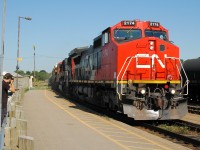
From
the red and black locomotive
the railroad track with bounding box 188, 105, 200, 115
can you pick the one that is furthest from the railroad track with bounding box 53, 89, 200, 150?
the railroad track with bounding box 188, 105, 200, 115

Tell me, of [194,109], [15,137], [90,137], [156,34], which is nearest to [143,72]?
[156,34]

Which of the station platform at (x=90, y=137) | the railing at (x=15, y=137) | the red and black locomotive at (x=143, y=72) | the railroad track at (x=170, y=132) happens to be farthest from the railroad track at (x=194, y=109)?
the railing at (x=15, y=137)

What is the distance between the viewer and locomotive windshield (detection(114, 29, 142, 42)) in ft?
53.3

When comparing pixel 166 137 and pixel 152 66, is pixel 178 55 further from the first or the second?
pixel 166 137

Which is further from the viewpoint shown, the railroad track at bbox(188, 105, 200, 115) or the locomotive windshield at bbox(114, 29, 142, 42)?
the railroad track at bbox(188, 105, 200, 115)

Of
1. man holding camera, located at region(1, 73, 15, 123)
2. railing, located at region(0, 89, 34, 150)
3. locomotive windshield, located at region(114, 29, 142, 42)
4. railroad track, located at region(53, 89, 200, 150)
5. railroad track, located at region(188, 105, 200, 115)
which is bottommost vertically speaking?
railroad track, located at region(53, 89, 200, 150)

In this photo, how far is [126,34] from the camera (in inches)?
647

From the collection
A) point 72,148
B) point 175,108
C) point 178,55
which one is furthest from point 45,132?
point 178,55

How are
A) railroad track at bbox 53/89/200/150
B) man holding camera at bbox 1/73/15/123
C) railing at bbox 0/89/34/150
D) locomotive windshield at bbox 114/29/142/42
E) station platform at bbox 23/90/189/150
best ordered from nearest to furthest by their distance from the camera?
1. railing at bbox 0/89/34/150
2. station platform at bbox 23/90/189/150
3. man holding camera at bbox 1/73/15/123
4. railroad track at bbox 53/89/200/150
5. locomotive windshield at bbox 114/29/142/42

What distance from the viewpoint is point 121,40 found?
16047mm

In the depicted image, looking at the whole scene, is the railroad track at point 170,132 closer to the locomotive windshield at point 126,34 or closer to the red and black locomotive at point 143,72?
the red and black locomotive at point 143,72

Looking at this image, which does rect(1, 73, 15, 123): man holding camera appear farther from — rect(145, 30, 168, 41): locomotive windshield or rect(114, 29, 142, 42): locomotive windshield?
rect(145, 30, 168, 41): locomotive windshield

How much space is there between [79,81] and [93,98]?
5869mm

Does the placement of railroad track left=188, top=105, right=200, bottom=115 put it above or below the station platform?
above
